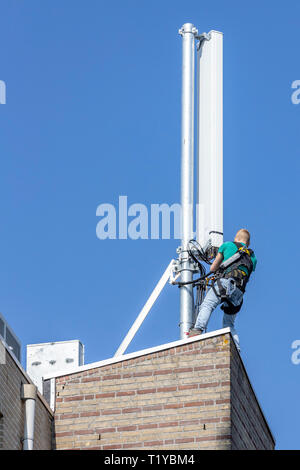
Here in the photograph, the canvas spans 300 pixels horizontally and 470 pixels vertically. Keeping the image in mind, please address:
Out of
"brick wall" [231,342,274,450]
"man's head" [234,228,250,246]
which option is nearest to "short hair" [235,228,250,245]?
"man's head" [234,228,250,246]

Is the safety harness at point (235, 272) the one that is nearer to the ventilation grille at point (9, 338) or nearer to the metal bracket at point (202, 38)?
the ventilation grille at point (9, 338)

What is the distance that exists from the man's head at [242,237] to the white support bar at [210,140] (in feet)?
1.98

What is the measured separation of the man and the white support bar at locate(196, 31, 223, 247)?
85 cm

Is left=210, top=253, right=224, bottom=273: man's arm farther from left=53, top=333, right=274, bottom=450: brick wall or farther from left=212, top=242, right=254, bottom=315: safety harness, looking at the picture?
left=53, top=333, right=274, bottom=450: brick wall

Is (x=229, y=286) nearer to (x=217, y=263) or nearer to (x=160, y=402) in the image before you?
(x=217, y=263)

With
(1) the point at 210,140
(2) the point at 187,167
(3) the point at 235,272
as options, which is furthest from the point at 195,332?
(1) the point at 210,140

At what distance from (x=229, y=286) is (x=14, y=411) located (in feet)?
12.2

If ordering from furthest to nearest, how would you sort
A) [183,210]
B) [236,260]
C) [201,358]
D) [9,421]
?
[183,210]
[236,260]
[201,358]
[9,421]

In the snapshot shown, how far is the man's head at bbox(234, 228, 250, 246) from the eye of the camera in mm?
19172

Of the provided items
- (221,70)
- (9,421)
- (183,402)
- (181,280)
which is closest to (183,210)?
(181,280)

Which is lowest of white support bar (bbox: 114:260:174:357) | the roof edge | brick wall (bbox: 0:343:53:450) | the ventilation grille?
brick wall (bbox: 0:343:53:450)
